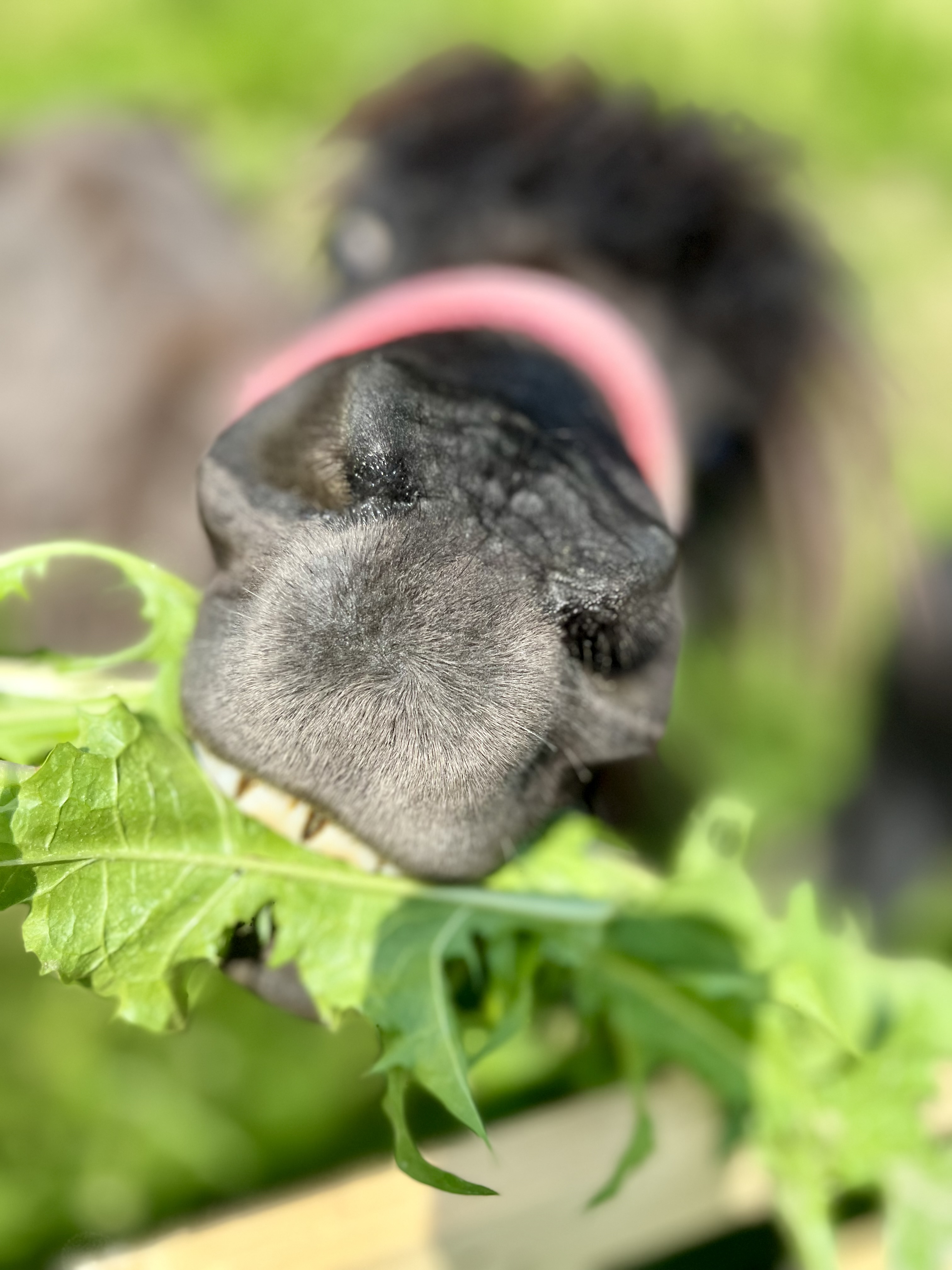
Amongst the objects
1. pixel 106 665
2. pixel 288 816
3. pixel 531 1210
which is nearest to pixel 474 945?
pixel 288 816

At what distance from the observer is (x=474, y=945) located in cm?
77

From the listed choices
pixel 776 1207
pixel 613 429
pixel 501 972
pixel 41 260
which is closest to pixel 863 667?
pixel 776 1207

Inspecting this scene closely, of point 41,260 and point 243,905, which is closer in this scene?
point 243,905

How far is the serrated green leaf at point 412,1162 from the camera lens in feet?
1.88

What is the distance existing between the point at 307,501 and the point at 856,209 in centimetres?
294

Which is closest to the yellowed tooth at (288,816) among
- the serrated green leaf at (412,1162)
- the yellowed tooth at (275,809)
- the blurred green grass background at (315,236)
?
the yellowed tooth at (275,809)

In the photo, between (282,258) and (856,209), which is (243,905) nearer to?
(282,258)

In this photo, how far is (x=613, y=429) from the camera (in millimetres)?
885

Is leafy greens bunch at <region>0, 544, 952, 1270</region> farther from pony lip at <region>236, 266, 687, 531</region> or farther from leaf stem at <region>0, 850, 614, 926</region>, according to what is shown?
pony lip at <region>236, 266, 687, 531</region>

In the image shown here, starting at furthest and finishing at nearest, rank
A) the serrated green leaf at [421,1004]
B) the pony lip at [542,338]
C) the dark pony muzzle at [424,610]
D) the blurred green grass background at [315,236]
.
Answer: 1. the blurred green grass background at [315,236]
2. the pony lip at [542,338]
3. the serrated green leaf at [421,1004]
4. the dark pony muzzle at [424,610]

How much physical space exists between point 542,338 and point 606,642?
0.49 meters

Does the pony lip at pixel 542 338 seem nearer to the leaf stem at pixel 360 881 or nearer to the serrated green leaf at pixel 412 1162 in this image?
the leaf stem at pixel 360 881

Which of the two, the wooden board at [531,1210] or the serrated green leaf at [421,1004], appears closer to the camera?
the serrated green leaf at [421,1004]

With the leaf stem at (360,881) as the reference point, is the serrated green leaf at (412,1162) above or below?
below
